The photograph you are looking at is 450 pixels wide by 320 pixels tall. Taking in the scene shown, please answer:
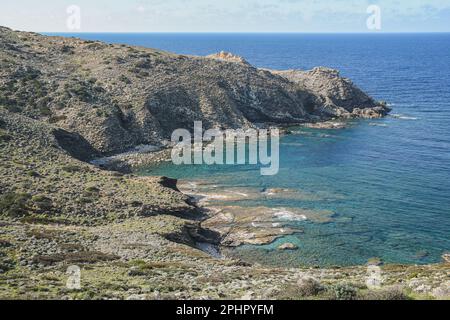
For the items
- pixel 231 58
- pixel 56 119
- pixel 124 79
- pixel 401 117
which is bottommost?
pixel 401 117

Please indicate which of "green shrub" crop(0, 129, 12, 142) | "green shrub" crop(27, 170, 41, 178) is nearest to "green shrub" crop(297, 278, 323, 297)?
"green shrub" crop(27, 170, 41, 178)

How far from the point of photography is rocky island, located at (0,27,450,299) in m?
27.2

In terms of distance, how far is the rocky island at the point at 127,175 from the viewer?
27203 mm

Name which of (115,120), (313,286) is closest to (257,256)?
(313,286)

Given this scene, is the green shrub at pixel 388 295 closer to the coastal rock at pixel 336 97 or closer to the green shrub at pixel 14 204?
the green shrub at pixel 14 204

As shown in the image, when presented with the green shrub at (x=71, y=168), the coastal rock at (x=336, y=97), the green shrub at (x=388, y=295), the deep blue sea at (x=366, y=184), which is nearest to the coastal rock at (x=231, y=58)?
the coastal rock at (x=336, y=97)

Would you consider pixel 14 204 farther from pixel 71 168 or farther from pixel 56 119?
pixel 56 119

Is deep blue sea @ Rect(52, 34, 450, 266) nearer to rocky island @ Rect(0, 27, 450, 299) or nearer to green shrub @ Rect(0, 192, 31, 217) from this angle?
rocky island @ Rect(0, 27, 450, 299)

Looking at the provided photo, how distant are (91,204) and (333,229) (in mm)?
25289

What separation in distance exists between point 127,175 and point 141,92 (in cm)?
3487

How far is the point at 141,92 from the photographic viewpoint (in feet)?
305

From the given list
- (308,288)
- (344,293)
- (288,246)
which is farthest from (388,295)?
(288,246)

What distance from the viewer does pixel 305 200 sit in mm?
59031

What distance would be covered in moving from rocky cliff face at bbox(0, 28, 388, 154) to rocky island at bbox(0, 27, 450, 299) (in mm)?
275
